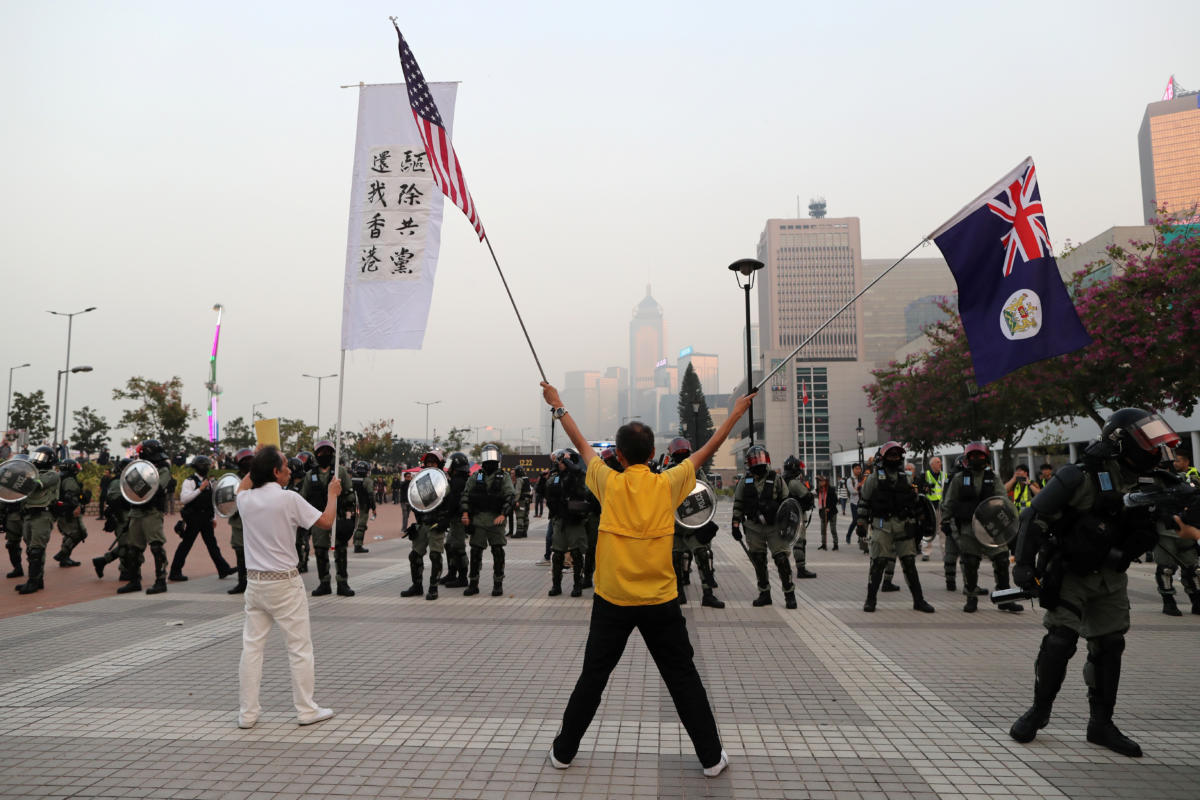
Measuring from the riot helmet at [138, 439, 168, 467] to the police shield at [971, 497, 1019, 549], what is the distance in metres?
10.6

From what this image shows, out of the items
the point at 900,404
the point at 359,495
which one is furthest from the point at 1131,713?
the point at 900,404

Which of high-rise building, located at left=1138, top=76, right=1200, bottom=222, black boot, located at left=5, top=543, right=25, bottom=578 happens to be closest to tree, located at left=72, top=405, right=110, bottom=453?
black boot, located at left=5, top=543, right=25, bottom=578

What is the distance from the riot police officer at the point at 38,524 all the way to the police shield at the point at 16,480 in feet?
0.34

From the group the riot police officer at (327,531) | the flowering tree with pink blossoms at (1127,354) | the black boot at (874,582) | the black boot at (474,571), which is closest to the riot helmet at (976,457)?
the black boot at (874,582)

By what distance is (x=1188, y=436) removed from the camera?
25.7m

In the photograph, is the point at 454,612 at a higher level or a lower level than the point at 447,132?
lower

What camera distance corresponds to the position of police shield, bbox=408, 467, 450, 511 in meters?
9.77

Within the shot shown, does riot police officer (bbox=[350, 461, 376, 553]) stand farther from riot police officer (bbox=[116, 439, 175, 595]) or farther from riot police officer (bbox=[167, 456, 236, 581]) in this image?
riot police officer (bbox=[116, 439, 175, 595])

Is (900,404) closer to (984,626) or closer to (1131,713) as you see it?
(984,626)

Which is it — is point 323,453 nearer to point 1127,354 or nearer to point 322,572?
point 322,572

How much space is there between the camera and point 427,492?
9.80 m

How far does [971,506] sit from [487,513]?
6243 mm

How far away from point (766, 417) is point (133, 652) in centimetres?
11276

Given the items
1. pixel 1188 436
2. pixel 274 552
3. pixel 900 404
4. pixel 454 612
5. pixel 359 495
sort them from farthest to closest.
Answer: pixel 900 404, pixel 1188 436, pixel 359 495, pixel 454 612, pixel 274 552
